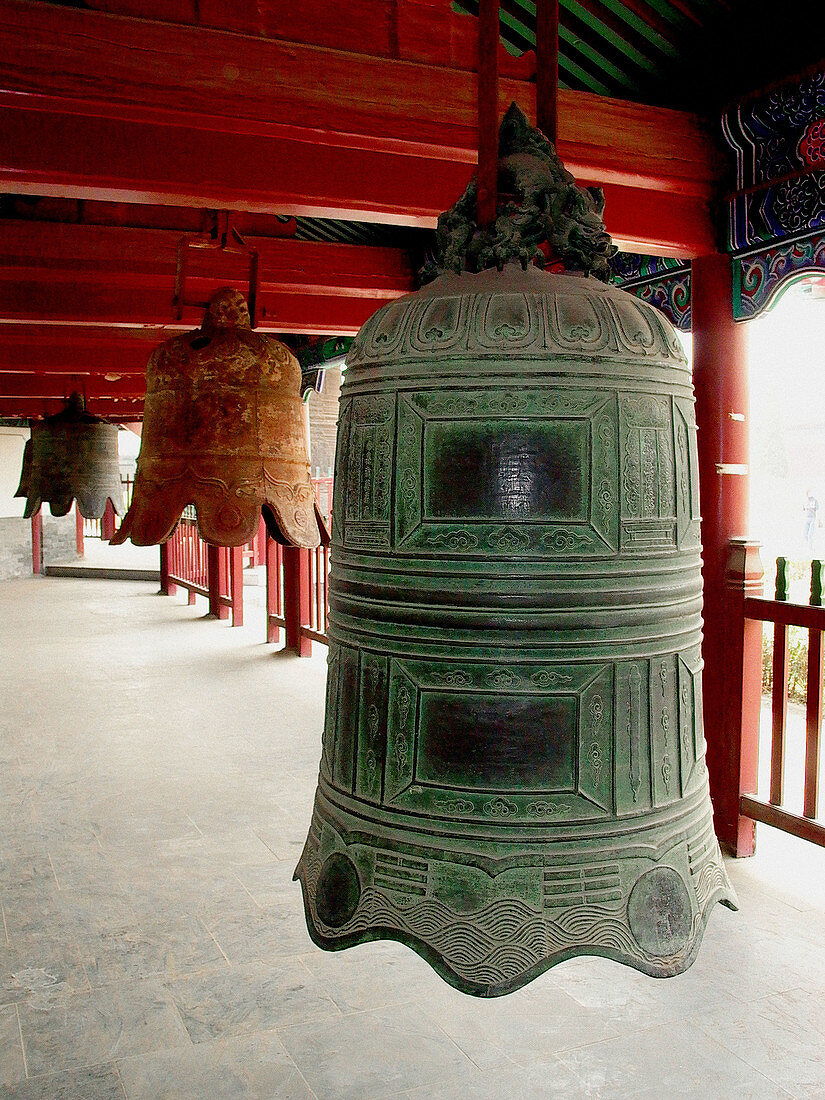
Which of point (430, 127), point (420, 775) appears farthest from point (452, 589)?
point (430, 127)

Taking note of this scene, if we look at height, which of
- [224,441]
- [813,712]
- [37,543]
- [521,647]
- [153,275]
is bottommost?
[813,712]

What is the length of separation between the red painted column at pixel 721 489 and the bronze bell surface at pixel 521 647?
118 inches

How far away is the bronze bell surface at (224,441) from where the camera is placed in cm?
254

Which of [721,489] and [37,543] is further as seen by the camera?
[37,543]

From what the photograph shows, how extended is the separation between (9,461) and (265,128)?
49.8ft

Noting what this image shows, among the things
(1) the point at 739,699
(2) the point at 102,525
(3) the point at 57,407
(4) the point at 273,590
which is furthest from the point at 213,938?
(2) the point at 102,525

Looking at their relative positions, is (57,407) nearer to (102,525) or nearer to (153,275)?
(153,275)

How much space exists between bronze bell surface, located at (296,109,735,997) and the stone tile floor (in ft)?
5.49

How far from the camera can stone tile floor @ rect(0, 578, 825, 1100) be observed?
2.60 metres

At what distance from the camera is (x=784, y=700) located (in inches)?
156

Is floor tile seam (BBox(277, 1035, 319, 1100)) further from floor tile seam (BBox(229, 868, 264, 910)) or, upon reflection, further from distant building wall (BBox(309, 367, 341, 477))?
distant building wall (BBox(309, 367, 341, 477))

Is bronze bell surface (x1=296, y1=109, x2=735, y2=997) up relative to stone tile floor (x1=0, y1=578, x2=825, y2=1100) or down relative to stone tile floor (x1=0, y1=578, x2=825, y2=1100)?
up

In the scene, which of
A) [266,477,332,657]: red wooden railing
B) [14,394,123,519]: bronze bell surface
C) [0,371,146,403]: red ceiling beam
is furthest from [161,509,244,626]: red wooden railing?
[14,394,123,519]: bronze bell surface

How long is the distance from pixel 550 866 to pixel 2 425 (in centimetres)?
1676
